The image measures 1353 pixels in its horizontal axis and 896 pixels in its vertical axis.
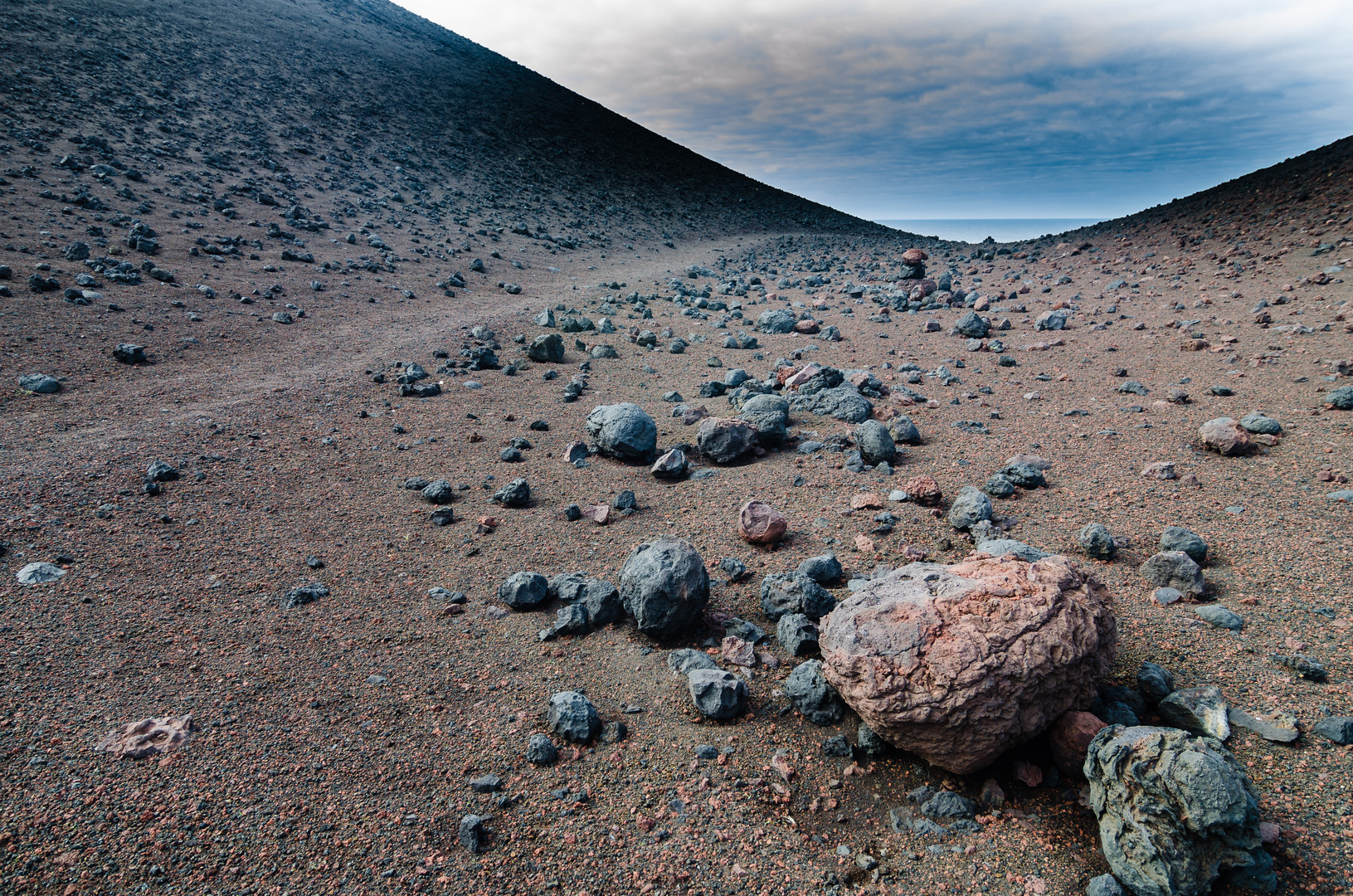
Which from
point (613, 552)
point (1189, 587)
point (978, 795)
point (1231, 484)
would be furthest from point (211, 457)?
point (1231, 484)

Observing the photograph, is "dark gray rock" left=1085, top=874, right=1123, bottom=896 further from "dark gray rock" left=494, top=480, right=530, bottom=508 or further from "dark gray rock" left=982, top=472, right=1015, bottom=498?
"dark gray rock" left=494, top=480, right=530, bottom=508

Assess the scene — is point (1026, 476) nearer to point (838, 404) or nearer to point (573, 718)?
point (838, 404)

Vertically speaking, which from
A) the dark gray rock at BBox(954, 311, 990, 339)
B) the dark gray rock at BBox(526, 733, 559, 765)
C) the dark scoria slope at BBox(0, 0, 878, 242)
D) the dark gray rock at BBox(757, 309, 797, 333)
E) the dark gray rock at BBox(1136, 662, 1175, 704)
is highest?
the dark scoria slope at BBox(0, 0, 878, 242)

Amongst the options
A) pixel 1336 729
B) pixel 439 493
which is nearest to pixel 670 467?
pixel 439 493

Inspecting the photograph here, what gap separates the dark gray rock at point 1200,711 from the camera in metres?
2.39

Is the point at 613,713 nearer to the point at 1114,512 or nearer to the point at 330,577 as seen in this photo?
the point at 330,577

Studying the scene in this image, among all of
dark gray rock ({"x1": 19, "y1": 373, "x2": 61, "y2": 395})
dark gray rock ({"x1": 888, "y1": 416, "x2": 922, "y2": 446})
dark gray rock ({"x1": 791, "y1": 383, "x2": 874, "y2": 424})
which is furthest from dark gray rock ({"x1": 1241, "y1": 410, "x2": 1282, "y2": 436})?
dark gray rock ({"x1": 19, "y1": 373, "x2": 61, "y2": 395})

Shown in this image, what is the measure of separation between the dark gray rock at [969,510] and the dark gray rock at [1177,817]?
1926 millimetres

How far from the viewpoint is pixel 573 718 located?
8.72 ft

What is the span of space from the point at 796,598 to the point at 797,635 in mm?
255

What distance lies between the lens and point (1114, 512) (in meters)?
3.96

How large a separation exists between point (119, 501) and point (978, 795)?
509 centimetres

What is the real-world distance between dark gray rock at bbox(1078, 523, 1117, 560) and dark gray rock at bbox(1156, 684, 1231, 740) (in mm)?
1064

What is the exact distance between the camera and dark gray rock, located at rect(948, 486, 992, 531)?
3.91m
